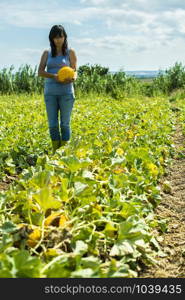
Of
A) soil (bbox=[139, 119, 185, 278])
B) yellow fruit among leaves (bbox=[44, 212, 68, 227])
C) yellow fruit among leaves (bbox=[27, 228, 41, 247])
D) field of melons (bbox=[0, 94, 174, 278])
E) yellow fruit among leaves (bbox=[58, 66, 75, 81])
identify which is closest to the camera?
field of melons (bbox=[0, 94, 174, 278])

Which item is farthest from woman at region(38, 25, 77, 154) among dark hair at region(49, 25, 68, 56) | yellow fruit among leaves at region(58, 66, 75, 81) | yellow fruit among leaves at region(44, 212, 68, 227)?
yellow fruit among leaves at region(44, 212, 68, 227)

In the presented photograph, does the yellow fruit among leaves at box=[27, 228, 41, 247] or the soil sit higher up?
the yellow fruit among leaves at box=[27, 228, 41, 247]

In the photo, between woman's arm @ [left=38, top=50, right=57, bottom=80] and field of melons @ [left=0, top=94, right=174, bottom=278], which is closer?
field of melons @ [left=0, top=94, right=174, bottom=278]

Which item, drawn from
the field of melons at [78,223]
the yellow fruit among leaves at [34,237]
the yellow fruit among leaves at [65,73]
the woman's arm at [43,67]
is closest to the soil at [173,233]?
the field of melons at [78,223]

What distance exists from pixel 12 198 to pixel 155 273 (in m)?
1.16

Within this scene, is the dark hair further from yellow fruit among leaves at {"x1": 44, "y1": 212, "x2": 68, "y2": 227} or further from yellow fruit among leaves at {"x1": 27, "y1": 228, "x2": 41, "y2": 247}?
yellow fruit among leaves at {"x1": 27, "y1": 228, "x2": 41, "y2": 247}

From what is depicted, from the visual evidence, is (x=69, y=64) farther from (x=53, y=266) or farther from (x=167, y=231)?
(x=53, y=266)

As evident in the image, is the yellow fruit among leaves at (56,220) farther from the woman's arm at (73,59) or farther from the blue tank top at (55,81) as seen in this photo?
the woman's arm at (73,59)

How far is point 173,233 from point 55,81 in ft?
8.90

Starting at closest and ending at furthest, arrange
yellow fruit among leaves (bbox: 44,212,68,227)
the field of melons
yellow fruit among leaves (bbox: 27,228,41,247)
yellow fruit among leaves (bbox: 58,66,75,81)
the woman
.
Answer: the field of melons
yellow fruit among leaves (bbox: 27,228,41,247)
yellow fruit among leaves (bbox: 44,212,68,227)
yellow fruit among leaves (bbox: 58,66,75,81)
the woman

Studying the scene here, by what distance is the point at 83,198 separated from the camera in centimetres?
304

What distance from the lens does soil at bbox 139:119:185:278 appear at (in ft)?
9.63

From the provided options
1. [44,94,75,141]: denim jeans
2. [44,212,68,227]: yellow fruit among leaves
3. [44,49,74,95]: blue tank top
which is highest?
[44,49,74,95]: blue tank top

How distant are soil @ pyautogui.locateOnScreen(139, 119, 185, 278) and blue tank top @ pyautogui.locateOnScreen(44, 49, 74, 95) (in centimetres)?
172
